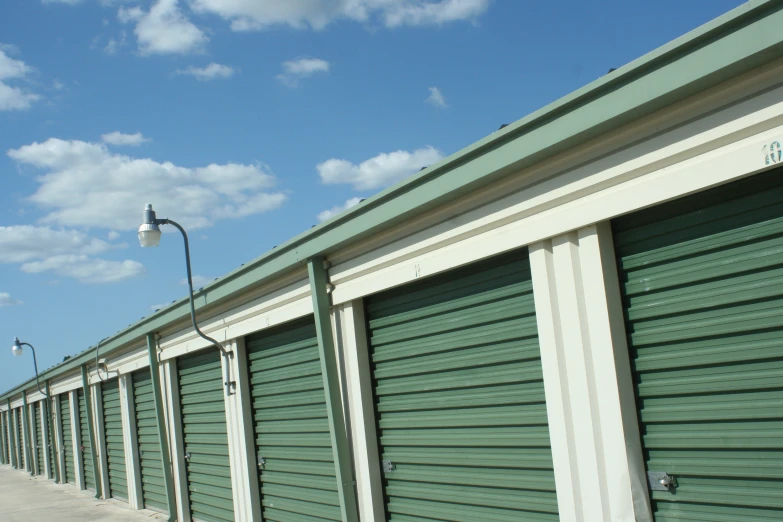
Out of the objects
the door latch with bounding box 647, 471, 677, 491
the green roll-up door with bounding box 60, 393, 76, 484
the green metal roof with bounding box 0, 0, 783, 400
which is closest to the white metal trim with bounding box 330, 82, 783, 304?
the green metal roof with bounding box 0, 0, 783, 400

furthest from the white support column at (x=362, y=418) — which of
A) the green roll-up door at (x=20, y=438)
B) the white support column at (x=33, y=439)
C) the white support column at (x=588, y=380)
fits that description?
the green roll-up door at (x=20, y=438)

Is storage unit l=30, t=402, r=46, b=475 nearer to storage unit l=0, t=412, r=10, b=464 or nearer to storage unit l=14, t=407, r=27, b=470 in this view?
storage unit l=14, t=407, r=27, b=470

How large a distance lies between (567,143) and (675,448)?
2.00m

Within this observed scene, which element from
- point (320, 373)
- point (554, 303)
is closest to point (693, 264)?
point (554, 303)

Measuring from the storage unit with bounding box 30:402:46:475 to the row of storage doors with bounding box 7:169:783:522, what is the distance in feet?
71.3

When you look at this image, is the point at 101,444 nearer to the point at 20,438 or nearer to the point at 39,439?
the point at 39,439

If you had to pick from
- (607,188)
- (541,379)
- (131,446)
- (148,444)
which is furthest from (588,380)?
(131,446)

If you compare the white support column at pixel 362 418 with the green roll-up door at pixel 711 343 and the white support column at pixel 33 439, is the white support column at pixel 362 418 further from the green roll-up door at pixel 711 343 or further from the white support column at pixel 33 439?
the white support column at pixel 33 439

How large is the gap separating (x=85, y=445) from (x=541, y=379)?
1871 cm

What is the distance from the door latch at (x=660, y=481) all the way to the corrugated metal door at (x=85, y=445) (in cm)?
1863

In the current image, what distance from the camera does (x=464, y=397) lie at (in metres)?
6.23

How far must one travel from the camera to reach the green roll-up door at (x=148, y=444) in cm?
1501

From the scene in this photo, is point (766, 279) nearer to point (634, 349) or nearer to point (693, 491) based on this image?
point (634, 349)

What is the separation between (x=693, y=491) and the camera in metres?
4.50
